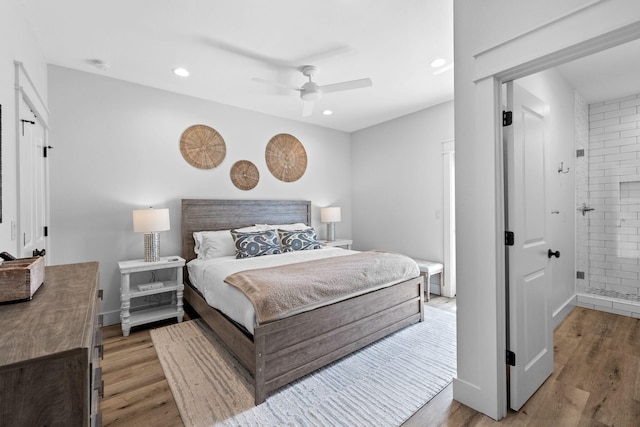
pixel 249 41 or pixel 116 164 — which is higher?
pixel 249 41

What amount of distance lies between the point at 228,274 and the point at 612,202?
4573 millimetres

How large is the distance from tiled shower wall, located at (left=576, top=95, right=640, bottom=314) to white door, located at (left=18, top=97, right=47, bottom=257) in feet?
18.0

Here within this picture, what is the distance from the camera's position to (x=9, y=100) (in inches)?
71.6

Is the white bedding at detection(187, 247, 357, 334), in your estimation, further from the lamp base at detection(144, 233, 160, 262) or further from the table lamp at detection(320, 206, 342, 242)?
the table lamp at detection(320, 206, 342, 242)

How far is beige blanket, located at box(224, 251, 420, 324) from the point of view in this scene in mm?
2074

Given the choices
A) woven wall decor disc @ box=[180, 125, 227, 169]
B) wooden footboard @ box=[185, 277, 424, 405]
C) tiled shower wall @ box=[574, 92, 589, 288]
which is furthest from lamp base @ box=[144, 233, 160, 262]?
tiled shower wall @ box=[574, 92, 589, 288]

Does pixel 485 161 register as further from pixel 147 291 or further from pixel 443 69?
pixel 147 291

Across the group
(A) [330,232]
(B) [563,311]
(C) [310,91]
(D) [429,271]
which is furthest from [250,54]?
(B) [563,311]

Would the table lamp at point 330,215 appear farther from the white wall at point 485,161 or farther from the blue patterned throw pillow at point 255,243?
the white wall at point 485,161

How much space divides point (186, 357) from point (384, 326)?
6.10 feet

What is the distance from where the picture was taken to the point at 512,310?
1813 millimetres

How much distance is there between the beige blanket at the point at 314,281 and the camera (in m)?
2.07

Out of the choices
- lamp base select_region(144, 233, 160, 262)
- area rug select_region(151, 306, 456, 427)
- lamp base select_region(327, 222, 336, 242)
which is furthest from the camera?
lamp base select_region(327, 222, 336, 242)

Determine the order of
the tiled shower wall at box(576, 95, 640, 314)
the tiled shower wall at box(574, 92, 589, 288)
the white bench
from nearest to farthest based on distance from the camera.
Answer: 1. the tiled shower wall at box(576, 95, 640, 314)
2. the tiled shower wall at box(574, 92, 589, 288)
3. the white bench
